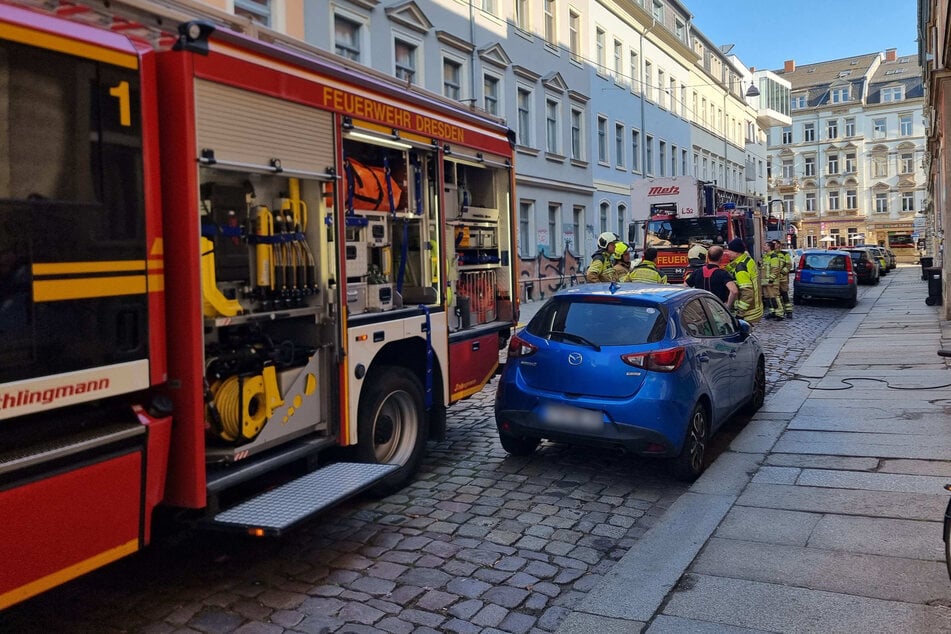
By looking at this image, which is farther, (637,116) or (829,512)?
(637,116)

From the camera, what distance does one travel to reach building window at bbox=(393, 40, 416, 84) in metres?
19.5

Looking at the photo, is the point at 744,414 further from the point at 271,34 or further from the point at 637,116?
the point at 637,116

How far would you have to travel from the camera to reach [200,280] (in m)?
3.93

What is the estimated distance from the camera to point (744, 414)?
28.3ft

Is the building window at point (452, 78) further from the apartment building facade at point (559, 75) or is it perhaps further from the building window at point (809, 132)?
the building window at point (809, 132)

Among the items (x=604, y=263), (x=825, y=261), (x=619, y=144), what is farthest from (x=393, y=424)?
(x=619, y=144)

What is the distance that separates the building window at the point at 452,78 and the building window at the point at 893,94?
70.8 metres

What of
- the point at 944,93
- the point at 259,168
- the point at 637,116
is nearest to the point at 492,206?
the point at 259,168

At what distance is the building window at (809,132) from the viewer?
83.1 m

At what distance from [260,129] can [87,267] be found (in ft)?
4.77

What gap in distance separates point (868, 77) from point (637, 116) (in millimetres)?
58438

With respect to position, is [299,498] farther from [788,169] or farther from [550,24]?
[788,169]

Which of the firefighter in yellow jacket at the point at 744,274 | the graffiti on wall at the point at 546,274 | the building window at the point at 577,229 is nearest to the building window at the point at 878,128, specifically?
the building window at the point at 577,229

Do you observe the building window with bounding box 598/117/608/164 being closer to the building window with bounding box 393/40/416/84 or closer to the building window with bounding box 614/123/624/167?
the building window with bounding box 614/123/624/167
